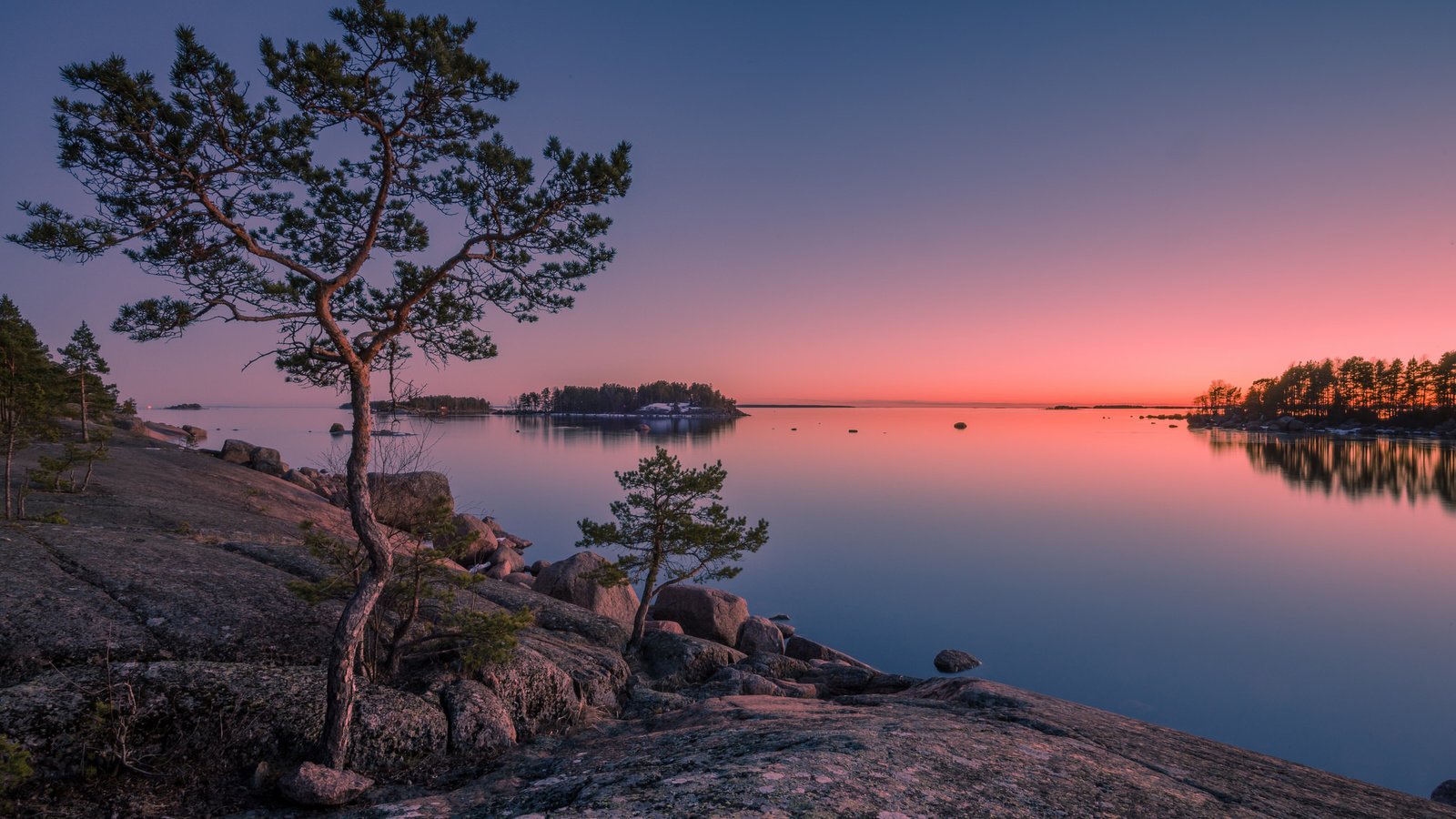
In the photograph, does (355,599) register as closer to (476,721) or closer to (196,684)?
(196,684)

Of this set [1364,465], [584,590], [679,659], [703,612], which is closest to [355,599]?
[679,659]

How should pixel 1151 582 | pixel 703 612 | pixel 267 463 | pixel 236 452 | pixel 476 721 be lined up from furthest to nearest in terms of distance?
1. pixel 267 463
2. pixel 236 452
3. pixel 1151 582
4. pixel 703 612
5. pixel 476 721

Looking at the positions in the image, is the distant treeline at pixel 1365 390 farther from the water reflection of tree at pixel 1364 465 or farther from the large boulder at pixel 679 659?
the large boulder at pixel 679 659

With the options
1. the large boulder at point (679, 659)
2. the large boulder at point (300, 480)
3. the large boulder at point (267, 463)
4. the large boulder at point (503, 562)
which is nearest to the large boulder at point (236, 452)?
the large boulder at point (267, 463)

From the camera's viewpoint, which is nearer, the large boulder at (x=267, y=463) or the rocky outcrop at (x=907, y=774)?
the rocky outcrop at (x=907, y=774)

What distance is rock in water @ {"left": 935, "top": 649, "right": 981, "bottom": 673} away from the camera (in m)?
18.3

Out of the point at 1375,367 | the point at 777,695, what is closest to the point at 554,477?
the point at 777,695

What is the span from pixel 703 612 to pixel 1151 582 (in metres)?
22.7

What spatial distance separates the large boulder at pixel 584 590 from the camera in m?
18.1

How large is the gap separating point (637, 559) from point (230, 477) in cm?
2402

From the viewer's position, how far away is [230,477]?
26359mm

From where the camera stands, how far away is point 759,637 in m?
18.3

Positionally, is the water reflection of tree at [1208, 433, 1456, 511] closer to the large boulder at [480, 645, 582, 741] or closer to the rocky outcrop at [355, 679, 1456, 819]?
the rocky outcrop at [355, 679, 1456, 819]

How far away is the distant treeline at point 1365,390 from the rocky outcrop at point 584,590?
552ft
